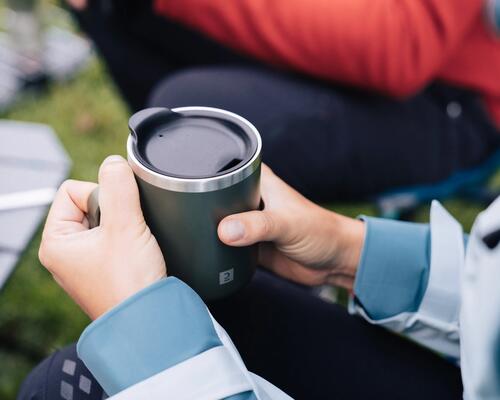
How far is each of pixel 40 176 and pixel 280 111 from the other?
459 mm

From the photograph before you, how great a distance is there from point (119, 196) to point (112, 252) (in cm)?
6

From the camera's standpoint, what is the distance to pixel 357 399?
0.79 m

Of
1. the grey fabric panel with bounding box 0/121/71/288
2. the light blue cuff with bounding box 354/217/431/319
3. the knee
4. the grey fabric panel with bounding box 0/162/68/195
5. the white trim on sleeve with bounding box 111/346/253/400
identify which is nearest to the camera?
the white trim on sleeve with bounding box 111/346/253/400

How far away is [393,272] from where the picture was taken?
84 cm

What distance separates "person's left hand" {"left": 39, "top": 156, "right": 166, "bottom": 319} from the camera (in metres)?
0.68

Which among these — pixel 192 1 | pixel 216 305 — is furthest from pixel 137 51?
pixel 216 305

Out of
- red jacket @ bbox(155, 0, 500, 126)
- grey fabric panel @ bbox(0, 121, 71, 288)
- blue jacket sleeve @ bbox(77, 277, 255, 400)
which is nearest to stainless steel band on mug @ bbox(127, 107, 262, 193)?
blue jacket sleeve @ bbox(77, 277, 255, 400)

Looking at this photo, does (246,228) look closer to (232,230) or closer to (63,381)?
(232,230)

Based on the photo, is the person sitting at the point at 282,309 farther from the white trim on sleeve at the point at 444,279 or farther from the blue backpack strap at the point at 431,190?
the blue backpack strap at the point at 431,190

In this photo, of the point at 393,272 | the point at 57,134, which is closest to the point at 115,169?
the point at 393,272

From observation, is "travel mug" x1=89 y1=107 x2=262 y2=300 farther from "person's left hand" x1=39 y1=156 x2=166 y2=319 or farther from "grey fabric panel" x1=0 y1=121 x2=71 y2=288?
"grey fabric panel" x1=0 y1=121 x2=71 y2=288

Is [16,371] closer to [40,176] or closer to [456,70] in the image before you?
[40,176]

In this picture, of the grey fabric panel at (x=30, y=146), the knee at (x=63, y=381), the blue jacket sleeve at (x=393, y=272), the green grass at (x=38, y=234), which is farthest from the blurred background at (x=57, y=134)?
the blue jacket sleeve at (x=393, y=272)

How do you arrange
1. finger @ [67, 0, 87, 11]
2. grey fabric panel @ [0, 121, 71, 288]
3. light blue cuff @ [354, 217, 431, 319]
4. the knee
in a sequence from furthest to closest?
finger @ [67, 0, 87, 11], grey fabric panel @ [0, 121, 71, 288], light blue cuff @ [354, 217, 431, 319], the knee
